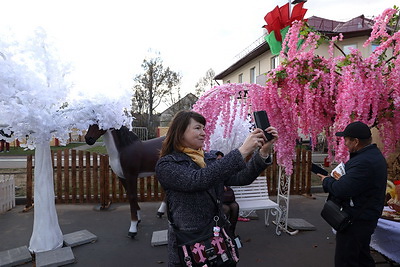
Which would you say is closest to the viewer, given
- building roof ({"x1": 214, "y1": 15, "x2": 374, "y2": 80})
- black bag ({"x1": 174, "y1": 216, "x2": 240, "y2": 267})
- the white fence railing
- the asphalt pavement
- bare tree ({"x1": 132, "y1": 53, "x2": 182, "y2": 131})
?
black bag ({"x1": 174, "y1": 216, "x2": 240, "y2": 267})

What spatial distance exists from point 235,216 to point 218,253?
2.97 m

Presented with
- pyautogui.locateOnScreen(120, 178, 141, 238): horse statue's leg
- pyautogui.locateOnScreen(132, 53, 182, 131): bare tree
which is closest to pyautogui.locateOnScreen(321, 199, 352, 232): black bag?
pyautogui.locateOnScreen(120, 178, 141, 238): horse statue's leg

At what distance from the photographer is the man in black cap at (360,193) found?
2658mm

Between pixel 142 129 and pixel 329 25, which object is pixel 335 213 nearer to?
pixel 329 25

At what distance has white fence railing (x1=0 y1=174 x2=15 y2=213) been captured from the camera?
6.05 meters

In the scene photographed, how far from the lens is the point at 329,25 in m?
19.8

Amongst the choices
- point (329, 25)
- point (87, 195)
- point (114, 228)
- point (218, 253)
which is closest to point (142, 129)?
point (329, 25)

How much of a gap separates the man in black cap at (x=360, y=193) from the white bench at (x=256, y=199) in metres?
2.28

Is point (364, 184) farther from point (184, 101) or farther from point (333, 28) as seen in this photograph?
point (184, 101)

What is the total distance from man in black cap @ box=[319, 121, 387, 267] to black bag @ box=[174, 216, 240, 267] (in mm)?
1458

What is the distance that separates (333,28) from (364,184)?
771 inches

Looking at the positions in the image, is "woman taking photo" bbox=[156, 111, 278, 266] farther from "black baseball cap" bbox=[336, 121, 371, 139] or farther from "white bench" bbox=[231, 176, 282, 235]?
"white bench" bbox=[231, 176, 282, 235]

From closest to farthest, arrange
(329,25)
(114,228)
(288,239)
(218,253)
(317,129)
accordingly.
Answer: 1. (218,253)
2. (317,129)
3. (288,239)
4. (114,228)
5. (329,25)

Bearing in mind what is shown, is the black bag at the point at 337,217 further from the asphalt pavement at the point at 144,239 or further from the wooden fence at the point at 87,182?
the wooden fence at the point at 87,182
